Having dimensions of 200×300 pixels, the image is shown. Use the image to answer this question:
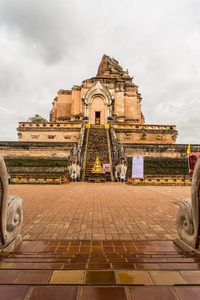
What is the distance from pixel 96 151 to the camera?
17453mm

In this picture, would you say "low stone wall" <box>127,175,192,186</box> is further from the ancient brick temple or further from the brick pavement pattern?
the ancient brick temple

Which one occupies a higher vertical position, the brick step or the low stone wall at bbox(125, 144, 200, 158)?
the low stone wall at bbox(125, 144, 200, 158)

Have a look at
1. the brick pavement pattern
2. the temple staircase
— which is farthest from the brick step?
the temple staircase

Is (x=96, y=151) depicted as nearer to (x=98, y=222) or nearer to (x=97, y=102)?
(x=97, y=102)

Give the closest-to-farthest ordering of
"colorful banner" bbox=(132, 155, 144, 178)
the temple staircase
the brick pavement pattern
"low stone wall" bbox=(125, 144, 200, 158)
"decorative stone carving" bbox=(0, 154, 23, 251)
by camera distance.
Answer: "decorative stone carving" bbox=(0, 154, 23, 251) < the brick pavement pattern < "colorful banner" bbox=(132, 155, 144, 178) < the temple staircase < "low stone wall" bbox=(125, 144, 200, 158)

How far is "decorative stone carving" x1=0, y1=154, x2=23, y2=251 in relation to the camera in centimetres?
228

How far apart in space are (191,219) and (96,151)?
15.1 meters

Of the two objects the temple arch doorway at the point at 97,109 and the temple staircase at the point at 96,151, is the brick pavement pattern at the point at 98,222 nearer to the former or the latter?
the temple staircase at the point at 96,151

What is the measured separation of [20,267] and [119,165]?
1189cm

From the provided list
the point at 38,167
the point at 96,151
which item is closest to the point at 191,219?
the point at 96,151

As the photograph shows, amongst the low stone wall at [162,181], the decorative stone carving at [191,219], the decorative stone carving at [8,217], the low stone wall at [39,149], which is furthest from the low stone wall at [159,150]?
the decorative stone carving at [8,217]

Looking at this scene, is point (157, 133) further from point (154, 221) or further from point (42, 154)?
point (154, 221)

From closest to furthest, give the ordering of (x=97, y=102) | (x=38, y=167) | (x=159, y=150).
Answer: (x=38, y=167) < (x=159, y=150) < (x=97, y=102)

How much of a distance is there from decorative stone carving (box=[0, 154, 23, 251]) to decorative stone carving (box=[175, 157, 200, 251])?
2710mm
